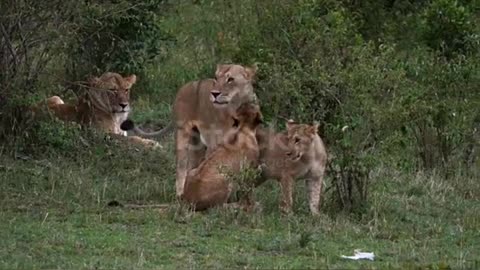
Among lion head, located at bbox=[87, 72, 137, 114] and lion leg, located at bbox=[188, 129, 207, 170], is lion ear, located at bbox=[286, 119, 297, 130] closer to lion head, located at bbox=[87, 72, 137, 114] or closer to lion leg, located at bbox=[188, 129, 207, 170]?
lion leg, located at bbox=[188, 129, 207, 170]

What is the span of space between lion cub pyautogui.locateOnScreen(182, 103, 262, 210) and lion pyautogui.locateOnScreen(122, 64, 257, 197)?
0.15 metres

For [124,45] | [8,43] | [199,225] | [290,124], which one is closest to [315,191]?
[290,124]

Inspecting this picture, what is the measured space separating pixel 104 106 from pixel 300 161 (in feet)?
13.1

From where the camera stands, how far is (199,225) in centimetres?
996

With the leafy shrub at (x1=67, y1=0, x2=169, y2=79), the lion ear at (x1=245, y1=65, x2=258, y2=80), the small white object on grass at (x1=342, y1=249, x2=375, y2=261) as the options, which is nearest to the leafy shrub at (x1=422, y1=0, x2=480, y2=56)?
the leafy shrub at (x1=67, y1=0, x2=169, y2=79)

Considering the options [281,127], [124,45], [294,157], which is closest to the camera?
[294,157]

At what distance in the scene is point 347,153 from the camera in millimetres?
10594

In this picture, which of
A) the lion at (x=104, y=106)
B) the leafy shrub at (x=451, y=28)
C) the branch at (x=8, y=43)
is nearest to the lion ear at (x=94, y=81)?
the lion at (x=104, y=106)

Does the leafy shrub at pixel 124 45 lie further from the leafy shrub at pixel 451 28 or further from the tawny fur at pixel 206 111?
the leafy shrub at pixel 451 28

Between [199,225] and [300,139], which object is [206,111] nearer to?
[300,139]

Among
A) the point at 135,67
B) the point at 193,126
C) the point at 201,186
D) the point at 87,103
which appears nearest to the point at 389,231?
the point at 201,186

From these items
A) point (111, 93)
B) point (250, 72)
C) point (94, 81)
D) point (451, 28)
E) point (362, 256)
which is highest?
point (451, 28)

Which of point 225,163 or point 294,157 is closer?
point 294,157

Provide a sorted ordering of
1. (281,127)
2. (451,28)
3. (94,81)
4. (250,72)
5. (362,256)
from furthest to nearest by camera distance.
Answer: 1. (451,28)
2. (94,81)
3. (281,127)
4. (250,72)
5. (362,256)
